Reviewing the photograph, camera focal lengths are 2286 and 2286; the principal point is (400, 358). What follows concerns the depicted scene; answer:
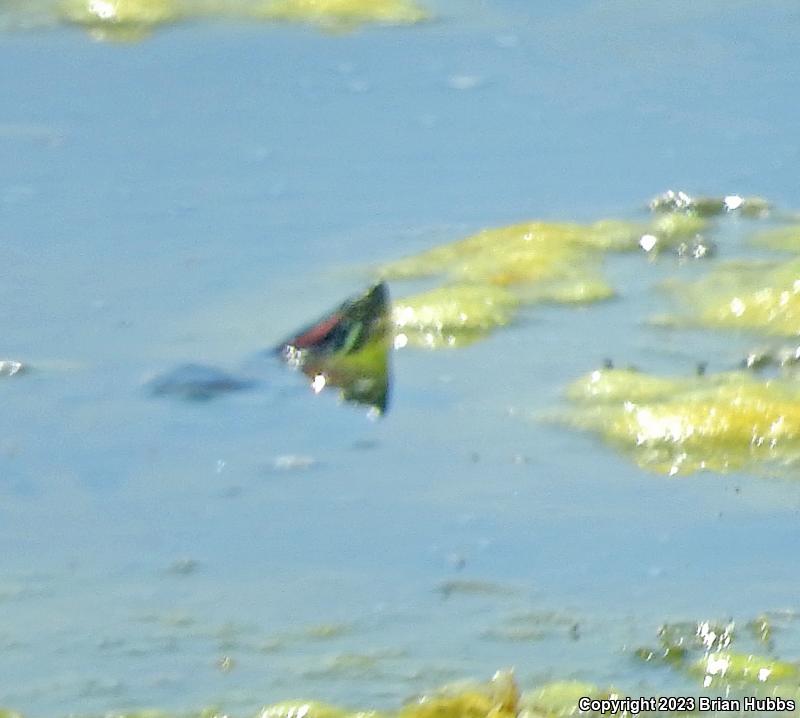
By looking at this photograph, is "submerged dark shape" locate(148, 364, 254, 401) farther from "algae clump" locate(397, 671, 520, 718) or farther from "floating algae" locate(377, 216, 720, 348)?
"algae clump" locate(397, 671, 520, 718)

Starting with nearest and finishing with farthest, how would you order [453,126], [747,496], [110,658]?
[110,658] < [747,496] < [453,126]

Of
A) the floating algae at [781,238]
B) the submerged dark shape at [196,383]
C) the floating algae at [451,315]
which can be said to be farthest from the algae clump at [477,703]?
the floating algae at [781,238]

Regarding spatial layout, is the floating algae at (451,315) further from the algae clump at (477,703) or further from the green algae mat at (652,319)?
the algae clump at (477,703)

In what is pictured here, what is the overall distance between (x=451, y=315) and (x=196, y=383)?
50 cm

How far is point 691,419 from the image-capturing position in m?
3.36

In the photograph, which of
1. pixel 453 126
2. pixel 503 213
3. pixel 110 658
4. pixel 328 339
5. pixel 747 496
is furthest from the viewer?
pixel 453 126

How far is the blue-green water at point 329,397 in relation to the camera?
2768 millimetres

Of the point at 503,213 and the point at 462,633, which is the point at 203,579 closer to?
the point at 462,633

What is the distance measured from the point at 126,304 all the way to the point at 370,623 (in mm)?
1264

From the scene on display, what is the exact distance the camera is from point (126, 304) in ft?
12.8

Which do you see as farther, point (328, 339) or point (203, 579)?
point (328, 339)

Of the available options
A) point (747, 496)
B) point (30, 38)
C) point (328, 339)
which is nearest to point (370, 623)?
point (747, 496)

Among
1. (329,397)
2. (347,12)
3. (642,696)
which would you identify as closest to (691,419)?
(329,397)

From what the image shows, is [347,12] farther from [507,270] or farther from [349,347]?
[349,347]
